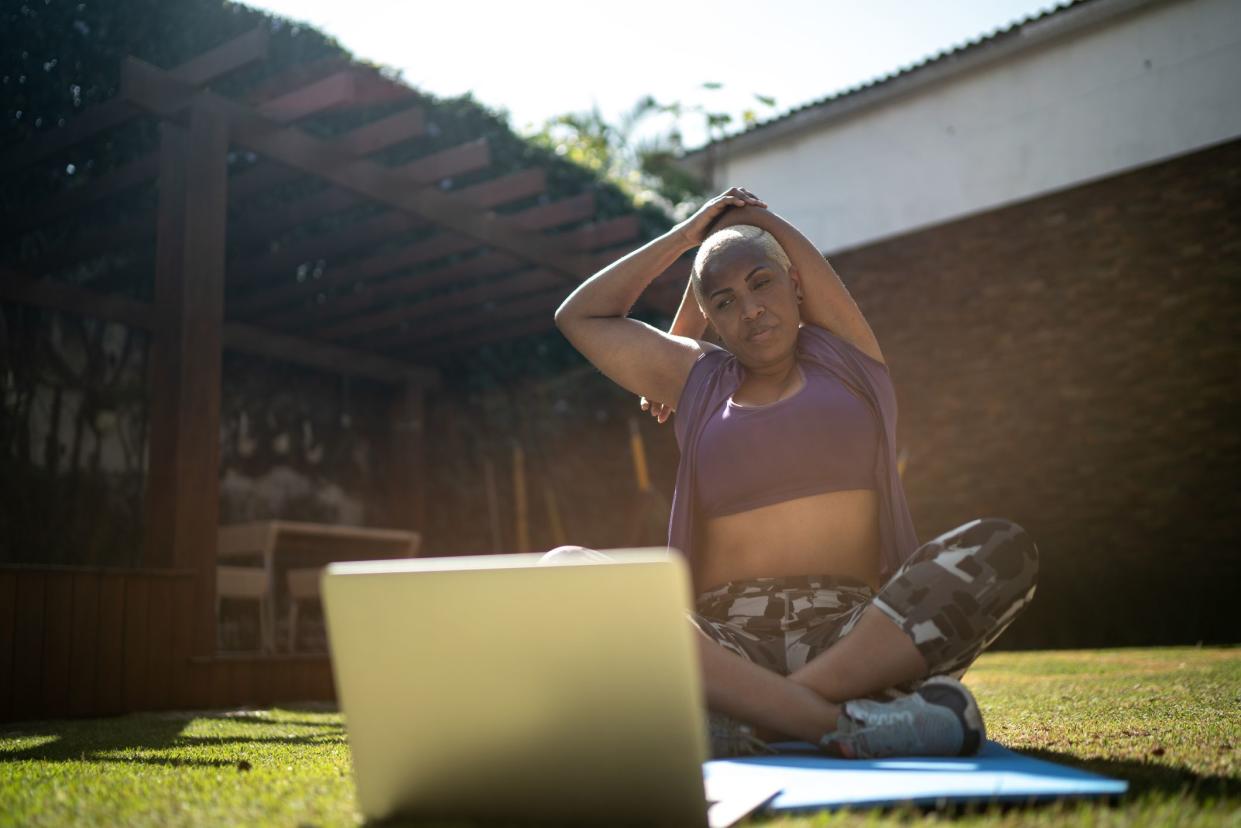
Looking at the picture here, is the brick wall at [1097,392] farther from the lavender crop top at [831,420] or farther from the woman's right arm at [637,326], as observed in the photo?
the woman's right arm at [637,326]

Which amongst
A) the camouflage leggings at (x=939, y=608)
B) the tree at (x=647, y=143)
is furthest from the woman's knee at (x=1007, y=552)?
the tree at (x=647, y=143)

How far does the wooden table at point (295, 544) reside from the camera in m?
6.45

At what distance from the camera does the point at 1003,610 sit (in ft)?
6.99

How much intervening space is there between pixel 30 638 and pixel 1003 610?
12.1 feet

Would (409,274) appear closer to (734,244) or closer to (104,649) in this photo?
(104,649)

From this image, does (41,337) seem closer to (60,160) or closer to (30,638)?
(60,160)

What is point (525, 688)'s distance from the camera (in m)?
1.45

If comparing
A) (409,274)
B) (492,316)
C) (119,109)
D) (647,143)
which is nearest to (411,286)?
(409,274)

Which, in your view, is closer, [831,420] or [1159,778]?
[1159,778]

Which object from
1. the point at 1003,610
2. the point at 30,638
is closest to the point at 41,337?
the point at 30,638

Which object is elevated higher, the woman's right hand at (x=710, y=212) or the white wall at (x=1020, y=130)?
the white wall at (x=1020, y=130)

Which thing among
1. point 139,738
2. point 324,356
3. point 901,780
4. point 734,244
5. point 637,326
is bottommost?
point 139,738

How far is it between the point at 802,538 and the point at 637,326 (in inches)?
30.1

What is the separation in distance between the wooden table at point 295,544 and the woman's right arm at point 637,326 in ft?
13.2
